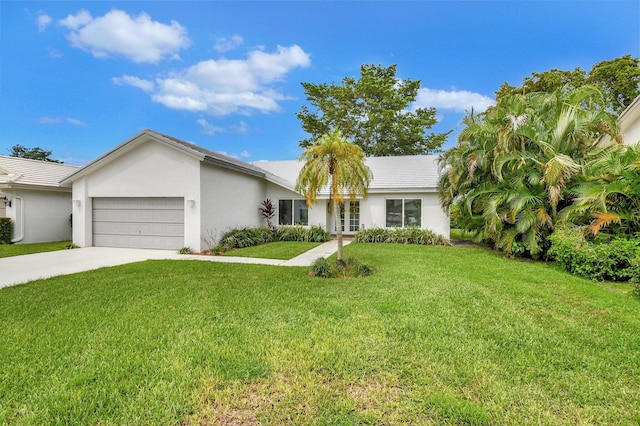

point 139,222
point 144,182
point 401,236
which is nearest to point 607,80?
point 401,236

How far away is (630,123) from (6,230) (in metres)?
27.6

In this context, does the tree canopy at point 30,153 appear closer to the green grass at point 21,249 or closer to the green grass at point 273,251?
the green grass at point 21,249

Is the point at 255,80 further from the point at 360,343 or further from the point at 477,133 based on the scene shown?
the point at 360,343

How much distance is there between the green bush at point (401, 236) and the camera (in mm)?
14453

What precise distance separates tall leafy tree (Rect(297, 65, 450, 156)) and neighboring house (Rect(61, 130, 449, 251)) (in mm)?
11459

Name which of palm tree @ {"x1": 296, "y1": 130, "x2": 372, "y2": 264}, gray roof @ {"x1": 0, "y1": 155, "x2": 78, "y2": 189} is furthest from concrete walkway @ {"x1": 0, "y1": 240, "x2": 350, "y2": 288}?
gray roof @ {"x1": 0, "y1": 155, "x2": 78, "y2": 189}

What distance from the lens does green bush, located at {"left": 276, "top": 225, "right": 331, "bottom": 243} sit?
15391 mm

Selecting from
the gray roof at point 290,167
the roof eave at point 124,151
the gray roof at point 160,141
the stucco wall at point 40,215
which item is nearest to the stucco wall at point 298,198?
the gray roof at point 290,167

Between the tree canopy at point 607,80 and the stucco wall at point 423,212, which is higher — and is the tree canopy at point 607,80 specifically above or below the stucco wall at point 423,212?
above

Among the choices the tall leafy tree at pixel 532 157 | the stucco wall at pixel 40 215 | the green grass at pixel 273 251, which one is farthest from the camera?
the stucco wall at pixel 40 215

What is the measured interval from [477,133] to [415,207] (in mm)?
5154

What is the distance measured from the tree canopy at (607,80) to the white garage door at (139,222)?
65.6ft

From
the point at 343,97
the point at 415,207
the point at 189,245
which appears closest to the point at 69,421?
the point at 189,245

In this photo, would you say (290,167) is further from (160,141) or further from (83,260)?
(83,260)
